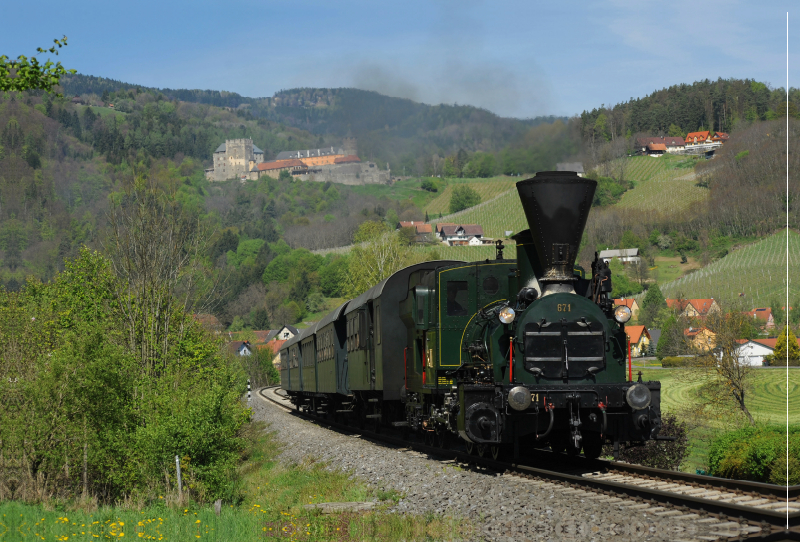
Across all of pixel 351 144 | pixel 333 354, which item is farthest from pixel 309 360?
pixel 351 144

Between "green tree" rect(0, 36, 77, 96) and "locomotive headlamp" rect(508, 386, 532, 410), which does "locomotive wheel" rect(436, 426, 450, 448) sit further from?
"green tree" rect(0, 36, 77, 96)

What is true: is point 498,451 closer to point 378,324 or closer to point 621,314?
point 621,314

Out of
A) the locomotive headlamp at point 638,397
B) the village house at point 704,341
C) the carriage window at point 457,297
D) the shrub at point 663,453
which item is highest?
the carriage window at point 457,297

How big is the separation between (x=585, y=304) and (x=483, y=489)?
344 cm

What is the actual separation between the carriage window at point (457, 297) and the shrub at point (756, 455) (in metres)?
5.64

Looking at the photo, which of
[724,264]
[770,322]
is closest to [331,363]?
[770,322]

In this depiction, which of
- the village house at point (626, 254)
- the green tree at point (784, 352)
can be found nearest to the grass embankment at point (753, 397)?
the green tree at point (784, 352)

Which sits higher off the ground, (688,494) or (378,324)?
(378,324)

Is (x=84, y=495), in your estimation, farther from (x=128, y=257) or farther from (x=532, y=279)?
(x=128, y=257)

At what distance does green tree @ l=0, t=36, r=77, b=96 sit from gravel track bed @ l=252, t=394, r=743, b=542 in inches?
335

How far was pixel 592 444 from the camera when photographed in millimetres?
14641

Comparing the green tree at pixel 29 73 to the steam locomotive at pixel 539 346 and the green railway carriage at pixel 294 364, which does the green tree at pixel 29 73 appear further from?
the green railway carriage at pixel 294 364

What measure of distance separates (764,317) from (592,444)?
353 feet

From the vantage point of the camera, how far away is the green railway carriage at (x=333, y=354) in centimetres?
2702
